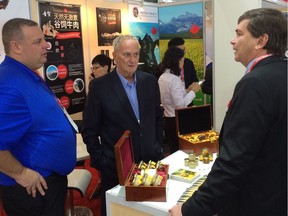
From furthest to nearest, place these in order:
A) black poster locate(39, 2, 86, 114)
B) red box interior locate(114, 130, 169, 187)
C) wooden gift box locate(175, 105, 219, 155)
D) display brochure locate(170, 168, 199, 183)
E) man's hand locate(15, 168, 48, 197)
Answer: black poster locate(39, 2, 86, 114) → wooden gift box locate(175, 105, 219, 155) → display brochure locate(170, 168, 199, 183) → man's hand locate(15, 168, 48, 197) → red box interior locate(114, 130, 169, 187)

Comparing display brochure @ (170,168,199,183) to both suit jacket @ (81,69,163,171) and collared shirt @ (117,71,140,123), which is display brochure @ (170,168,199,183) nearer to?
suit jacket @ (81,69,163,171)

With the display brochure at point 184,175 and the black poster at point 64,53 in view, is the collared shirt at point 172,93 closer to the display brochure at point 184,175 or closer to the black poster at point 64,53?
the black poster at point 64,53

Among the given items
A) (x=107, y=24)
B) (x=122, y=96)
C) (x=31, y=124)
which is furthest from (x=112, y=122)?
(x=107, y=24)

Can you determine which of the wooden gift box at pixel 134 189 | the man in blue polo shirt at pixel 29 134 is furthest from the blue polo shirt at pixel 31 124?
the wooden gift box at pixel 134 189

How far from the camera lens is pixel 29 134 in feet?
5.48

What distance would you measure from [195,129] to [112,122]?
709 mm

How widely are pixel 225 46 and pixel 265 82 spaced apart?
1.83 metres

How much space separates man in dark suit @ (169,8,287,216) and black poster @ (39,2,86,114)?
2.68 m

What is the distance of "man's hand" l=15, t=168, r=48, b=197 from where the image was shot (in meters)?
1.64

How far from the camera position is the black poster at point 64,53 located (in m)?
3.51

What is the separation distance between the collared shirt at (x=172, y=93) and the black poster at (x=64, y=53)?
47.5 inches

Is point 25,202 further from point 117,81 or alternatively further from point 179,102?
point 179,102

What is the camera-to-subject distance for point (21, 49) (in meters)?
1.75

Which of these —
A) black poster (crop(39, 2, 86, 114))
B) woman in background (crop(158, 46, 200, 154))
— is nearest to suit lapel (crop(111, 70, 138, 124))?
woman in background (crop(158, 46, 200, 154))
